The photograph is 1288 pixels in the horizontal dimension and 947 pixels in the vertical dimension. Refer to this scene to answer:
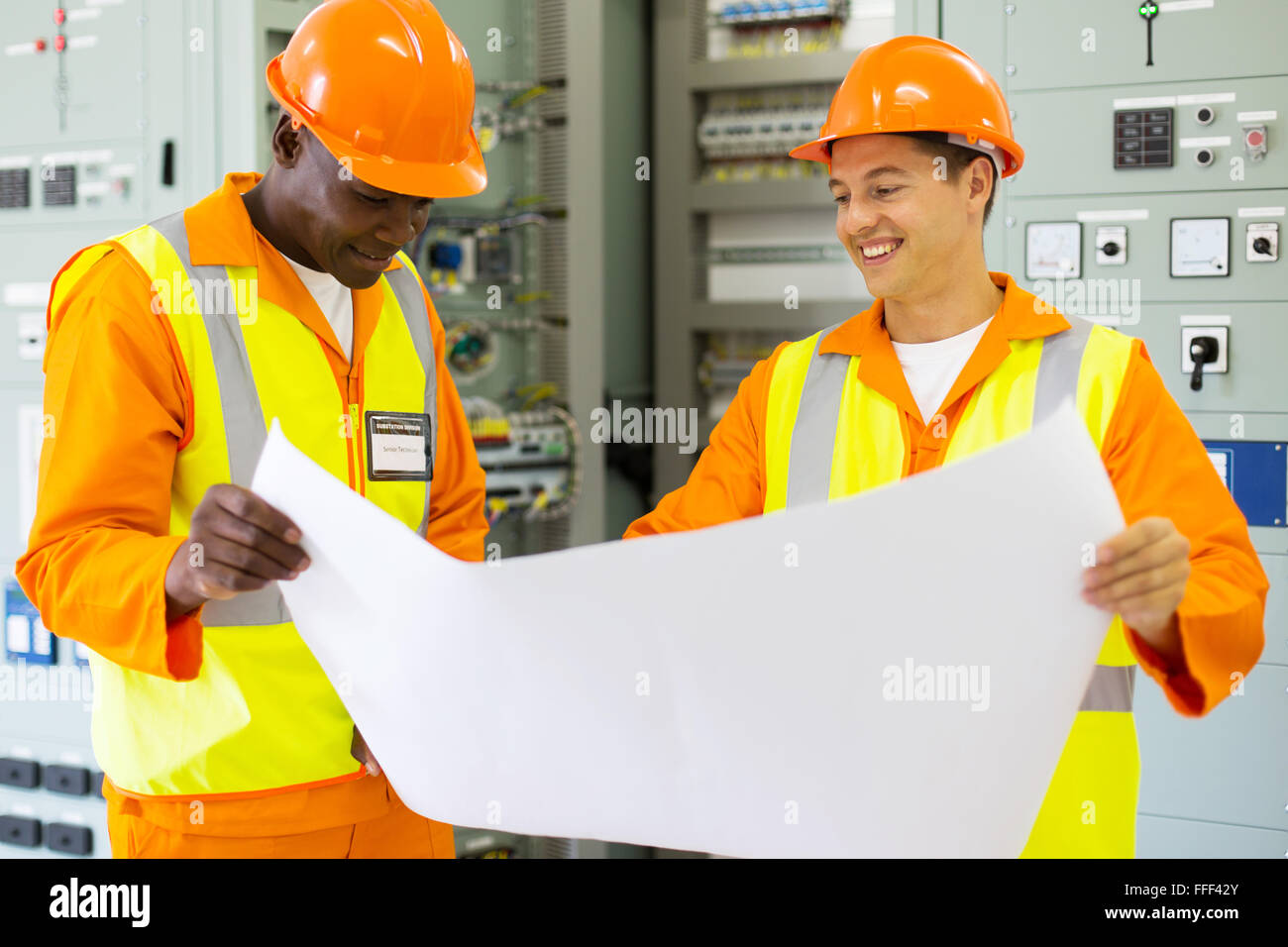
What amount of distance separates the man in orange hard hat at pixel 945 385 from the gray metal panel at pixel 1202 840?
1415mm

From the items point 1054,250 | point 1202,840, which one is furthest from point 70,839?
point 1054,250

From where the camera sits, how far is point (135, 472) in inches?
61.2

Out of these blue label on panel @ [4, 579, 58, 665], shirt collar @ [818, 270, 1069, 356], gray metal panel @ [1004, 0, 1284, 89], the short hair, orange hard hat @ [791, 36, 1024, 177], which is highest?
gray metal panel @ [1004, 0, 1284, 89]

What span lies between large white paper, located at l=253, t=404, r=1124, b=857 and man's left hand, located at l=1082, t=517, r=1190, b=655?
19 mm

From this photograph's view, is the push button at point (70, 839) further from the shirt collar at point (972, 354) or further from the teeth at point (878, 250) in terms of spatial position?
the teeth at point (878, 250)

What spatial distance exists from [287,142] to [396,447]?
0.49 m

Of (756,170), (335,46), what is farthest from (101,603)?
(756,170)

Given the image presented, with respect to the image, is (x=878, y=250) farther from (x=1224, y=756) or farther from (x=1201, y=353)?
(x=1224, y=756)

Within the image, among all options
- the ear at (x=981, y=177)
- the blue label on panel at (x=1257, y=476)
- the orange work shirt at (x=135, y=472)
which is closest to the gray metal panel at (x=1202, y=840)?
the blue label on panel at (x=1257, y=476)

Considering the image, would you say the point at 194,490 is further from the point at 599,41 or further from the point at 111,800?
the point at 599,41

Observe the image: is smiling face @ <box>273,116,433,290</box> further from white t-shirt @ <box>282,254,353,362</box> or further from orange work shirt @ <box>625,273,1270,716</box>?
orange work shirt @ <box>625,273,1270,716</box>

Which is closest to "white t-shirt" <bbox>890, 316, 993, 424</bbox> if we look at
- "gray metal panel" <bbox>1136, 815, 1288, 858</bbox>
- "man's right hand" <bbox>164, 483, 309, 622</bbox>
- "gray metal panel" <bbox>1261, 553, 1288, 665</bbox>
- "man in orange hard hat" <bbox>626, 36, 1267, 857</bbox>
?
"man in orange hard hat" <bbox>626, 36, 1267, 857</bbox>

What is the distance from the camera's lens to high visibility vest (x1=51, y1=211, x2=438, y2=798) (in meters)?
1.68

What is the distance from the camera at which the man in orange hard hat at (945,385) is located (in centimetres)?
162
